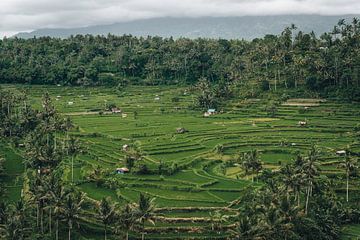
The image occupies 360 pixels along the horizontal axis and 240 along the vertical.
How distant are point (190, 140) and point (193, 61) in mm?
63500

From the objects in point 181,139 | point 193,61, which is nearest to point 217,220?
point 181,139

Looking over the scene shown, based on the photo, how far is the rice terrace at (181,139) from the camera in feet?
144

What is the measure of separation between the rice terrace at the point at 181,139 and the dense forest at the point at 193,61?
427 millimetres

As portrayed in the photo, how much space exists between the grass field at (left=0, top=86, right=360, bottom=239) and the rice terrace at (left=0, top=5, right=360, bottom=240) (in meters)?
0.25

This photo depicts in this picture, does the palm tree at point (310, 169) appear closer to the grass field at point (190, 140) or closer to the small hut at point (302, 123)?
the grass field at point (190, 140)

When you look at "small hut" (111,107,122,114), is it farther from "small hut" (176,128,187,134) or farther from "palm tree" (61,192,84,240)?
"palm tree" (61,192,84,240)

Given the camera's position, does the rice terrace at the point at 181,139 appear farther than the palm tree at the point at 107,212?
Yes

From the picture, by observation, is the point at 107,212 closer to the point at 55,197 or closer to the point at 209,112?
the point at 55,197

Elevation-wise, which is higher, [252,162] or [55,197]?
[55,197]

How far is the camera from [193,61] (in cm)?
13712

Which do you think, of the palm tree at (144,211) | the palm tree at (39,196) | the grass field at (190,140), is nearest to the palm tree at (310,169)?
the grass field at (190,140)

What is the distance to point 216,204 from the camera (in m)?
50.0

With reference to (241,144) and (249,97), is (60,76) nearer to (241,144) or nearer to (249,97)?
(249,97)

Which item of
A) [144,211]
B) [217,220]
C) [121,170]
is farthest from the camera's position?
[121,170]
